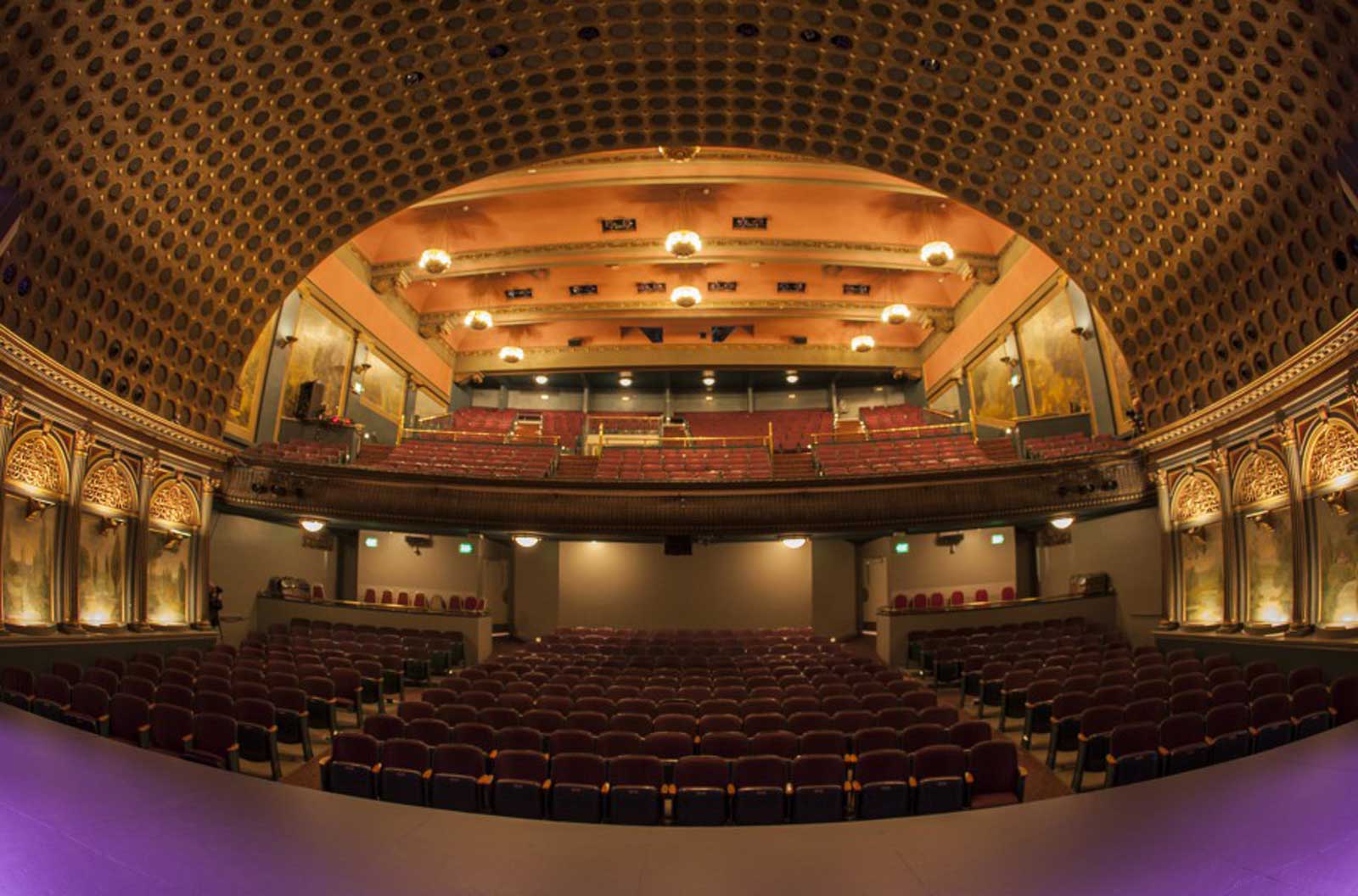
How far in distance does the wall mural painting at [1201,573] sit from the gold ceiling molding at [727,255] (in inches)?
436

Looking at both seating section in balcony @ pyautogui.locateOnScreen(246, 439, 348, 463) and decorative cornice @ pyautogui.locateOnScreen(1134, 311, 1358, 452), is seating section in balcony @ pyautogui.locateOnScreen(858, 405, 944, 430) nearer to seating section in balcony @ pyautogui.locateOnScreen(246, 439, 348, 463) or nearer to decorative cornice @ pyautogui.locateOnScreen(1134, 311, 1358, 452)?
decorative cornice @ pyautogui.locateOnScreen(1134, 311, 1358, 452)

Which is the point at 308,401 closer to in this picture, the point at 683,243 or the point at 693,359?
the point at 683,243

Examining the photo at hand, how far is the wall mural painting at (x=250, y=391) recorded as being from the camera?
17703 mm

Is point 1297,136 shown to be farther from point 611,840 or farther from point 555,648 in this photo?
point 555,648

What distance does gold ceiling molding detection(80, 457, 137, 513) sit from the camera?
498 inches

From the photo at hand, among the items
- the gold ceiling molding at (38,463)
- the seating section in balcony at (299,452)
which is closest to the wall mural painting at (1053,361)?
the seating section in balcony at (299,452)

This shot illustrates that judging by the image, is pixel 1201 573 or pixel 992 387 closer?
pixel 1201 573

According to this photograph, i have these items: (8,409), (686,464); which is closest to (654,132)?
(686,464)

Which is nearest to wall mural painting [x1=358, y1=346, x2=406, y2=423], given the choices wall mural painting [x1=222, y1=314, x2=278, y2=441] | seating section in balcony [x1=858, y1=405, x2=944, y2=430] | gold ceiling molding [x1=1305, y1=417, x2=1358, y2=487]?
wall mural painting [x1=222, y1=314, x2=278, y2=441]

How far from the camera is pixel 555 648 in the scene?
13.7 m

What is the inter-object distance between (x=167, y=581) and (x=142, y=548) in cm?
110

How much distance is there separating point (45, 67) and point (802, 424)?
24.6m

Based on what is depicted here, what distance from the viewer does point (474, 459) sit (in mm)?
19234

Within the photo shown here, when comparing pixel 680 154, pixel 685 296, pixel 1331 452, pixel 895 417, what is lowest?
pixel 1331 452
